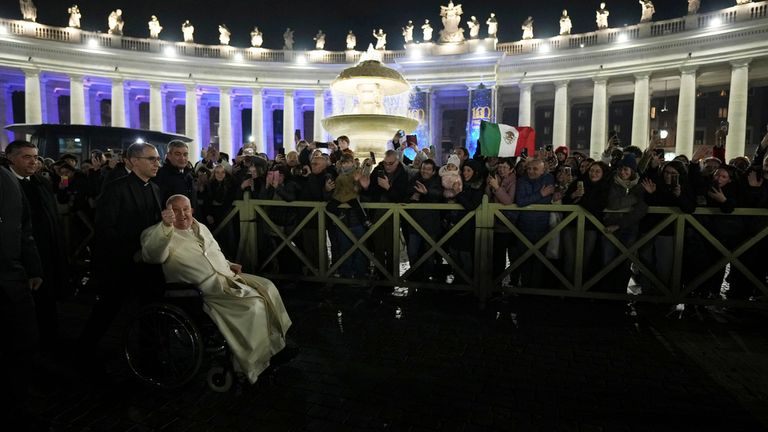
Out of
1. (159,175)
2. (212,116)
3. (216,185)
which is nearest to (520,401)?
(159,175)

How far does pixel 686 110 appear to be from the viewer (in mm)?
32625

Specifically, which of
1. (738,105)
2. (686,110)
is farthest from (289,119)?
(738,105)

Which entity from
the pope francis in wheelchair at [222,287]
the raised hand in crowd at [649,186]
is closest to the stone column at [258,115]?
the raised hand in crowd at [649,186]

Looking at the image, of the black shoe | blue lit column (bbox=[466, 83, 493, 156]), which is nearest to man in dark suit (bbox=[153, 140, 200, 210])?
the black shoe

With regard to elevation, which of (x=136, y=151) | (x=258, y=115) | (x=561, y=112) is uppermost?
(x=258, y=115)

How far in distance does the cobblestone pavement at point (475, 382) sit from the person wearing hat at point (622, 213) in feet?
2.63

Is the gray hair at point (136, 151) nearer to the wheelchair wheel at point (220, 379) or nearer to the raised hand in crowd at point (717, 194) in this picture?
the wheelchair wheel at point (220, 379)

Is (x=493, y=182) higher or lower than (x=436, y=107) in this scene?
lower

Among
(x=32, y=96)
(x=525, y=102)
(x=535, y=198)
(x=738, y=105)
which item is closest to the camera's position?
(x=535, y=198)

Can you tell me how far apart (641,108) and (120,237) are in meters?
38.1

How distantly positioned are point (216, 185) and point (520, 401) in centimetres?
688

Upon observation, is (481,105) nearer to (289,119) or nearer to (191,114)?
(289,119)

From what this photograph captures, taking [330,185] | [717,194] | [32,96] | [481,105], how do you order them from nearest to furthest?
[717,194], [330,185], [32,96], [481,105]

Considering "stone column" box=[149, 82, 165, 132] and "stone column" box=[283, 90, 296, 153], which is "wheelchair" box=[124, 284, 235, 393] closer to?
"stone column" box=[283, 90, 296, 153]
